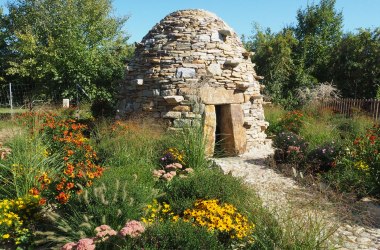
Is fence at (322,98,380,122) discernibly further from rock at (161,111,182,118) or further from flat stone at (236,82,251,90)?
rock at (161,111,182,118)

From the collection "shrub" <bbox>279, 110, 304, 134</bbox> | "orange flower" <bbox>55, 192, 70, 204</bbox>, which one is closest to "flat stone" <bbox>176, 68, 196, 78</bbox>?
"shrub" <bbox>279, 110, 304, 134</bbox>

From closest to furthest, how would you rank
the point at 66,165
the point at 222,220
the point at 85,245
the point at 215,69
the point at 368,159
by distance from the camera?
1. the point at 85,245
2. the point at 222,220
3. the point at 66,165
4. the point at 368,159
5. the point at 215,69

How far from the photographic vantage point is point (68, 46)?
15711mm

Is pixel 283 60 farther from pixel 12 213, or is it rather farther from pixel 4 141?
pixel 12 213

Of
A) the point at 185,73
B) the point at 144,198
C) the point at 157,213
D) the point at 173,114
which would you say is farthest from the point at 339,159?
the point at 144,198

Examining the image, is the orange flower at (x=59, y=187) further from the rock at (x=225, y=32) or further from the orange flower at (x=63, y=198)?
the rock at (x=225, y=32)

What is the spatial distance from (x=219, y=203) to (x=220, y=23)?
631 cm

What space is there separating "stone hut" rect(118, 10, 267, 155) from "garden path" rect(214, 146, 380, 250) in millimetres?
859

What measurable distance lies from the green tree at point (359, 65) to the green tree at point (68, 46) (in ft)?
45.0

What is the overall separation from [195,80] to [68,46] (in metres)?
9.97

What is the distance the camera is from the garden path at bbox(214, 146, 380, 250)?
13.2 ft

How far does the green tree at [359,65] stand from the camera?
1980 centimetres

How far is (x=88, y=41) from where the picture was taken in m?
18.4

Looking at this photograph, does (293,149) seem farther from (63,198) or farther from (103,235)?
(103,235)
